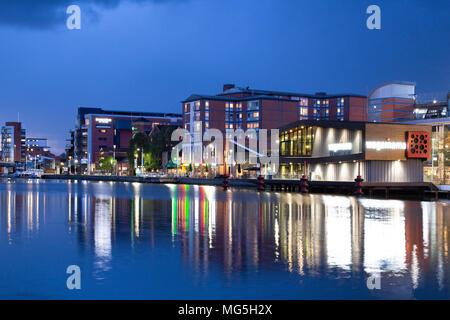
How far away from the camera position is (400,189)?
205 feet

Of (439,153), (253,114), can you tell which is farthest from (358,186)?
(253,114)

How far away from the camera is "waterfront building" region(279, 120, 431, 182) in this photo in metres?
63.3

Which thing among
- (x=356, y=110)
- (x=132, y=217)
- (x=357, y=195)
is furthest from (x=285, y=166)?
(x=356, y=110)

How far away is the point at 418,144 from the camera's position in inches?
2490

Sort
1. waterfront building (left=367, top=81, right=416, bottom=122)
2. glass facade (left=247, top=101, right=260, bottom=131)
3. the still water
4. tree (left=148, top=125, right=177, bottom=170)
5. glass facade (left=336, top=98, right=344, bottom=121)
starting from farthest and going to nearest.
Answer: glass facade (left=336, top=98, right=344, bottom=121), glass facade (left=247, top=101, right=260, bottom=131), tree (left=148, top=125, right=177, bottom=170), waterfront building (left=367, top=81, right=416, bottom=122), the still water

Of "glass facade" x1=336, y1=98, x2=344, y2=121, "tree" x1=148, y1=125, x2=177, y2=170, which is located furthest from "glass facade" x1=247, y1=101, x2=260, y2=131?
"glass facade" x1=336, y1=98, x2=344, y2=121

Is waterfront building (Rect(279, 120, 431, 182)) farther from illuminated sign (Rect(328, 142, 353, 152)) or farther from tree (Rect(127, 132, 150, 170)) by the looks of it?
tree (Rect(127, 132, 150, 170))

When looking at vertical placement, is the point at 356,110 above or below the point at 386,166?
above

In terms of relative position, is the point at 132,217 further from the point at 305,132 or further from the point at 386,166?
the point at 305,132

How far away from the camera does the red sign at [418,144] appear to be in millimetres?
63000

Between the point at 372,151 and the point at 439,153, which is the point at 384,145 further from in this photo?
the point at 439,153

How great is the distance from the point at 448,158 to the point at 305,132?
69.3 feet

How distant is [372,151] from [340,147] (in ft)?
28.0

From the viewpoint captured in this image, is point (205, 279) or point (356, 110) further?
point (356, 110)
